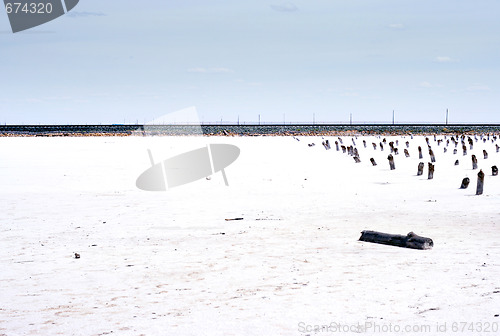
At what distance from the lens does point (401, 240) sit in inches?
444

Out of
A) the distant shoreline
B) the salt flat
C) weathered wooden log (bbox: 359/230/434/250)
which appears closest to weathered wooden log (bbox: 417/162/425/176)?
the salt flat

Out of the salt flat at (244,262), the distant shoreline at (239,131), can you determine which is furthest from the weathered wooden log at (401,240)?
the distant shoreline at (239,131)

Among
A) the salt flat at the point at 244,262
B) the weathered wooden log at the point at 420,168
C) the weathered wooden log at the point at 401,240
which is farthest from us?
the weathered wooden log at the point at 420,168

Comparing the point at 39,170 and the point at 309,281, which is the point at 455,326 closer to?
the point at 309,281

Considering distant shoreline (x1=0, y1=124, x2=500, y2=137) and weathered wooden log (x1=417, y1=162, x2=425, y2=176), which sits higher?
weathered wooden log (x1=417, y1=162, x2=425, y2=176)

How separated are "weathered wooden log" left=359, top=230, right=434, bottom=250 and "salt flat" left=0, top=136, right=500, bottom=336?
0.25 metres

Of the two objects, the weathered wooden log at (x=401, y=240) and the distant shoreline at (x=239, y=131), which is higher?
the weathered wooden log at (x=401, y=240)

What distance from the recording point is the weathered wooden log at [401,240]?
1096cm

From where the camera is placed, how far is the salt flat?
7.17 meters

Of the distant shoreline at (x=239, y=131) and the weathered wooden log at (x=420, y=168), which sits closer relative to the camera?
the weathered wooden log at (x=420, y=168)

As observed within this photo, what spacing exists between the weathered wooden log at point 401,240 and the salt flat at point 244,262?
0.82 feet

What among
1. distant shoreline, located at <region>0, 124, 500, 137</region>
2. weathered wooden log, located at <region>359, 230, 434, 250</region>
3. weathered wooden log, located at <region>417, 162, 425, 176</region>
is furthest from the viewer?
distant shoreline, located at <region>0, 124, 500, 137</region>

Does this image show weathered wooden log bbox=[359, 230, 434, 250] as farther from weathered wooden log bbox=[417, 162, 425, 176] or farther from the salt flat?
weathered wooden log bbox=[417, 162, 425, 176]

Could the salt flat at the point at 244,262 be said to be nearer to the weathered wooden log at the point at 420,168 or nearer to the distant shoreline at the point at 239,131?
the weathered wooden log at the point at 420,168
